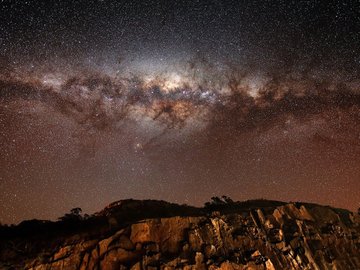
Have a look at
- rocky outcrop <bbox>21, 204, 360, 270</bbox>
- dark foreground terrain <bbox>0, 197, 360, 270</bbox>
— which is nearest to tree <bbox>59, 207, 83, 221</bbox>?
dark foreground terrain <bbox>0, 197, 360, 270</bbox>

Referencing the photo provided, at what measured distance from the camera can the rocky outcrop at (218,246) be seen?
68.9ft

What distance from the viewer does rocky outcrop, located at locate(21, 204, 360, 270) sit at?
2102 centimetres

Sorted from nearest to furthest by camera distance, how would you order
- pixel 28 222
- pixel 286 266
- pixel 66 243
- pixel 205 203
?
pixel 66 243
pixel 286 266
pixel 28 222
pixel 205 203

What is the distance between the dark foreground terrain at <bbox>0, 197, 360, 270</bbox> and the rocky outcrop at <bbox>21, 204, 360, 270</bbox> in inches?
2.6

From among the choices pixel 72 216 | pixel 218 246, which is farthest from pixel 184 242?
pixel 72 216

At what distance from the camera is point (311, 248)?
92.5 feet

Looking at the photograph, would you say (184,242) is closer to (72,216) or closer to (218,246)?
(218,246)

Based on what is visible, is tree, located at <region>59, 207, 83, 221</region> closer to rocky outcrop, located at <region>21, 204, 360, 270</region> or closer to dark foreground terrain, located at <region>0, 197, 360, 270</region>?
dark foreground terrain, located at <region>0, 197, 360, 270</region>

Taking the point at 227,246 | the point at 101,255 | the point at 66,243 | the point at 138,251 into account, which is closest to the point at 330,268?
the point at 227,246

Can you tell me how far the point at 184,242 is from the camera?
2277 cm

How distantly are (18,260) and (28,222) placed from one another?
9.37 meters

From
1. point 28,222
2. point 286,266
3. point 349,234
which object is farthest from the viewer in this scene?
point 349,234

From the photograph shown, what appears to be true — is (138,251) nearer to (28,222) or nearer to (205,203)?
(28,222)

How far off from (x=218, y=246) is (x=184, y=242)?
272 cm
